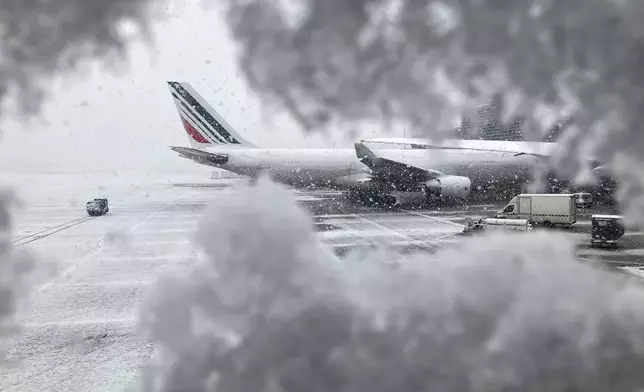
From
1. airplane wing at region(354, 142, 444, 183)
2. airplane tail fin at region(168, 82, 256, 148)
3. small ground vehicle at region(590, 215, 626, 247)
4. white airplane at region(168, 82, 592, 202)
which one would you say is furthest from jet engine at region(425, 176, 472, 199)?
airplane tail fin at region(168, 82, 256, 148)

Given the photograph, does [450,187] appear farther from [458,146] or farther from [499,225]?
[458,146]

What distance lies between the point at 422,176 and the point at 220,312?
19400 millimetres

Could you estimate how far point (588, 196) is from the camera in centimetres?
2567

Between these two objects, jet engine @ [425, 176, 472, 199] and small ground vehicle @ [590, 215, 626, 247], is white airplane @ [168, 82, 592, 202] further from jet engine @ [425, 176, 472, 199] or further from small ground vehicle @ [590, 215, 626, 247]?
small ground vehicle @ [590, 215, 626, 247]

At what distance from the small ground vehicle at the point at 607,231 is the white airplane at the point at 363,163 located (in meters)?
8.84

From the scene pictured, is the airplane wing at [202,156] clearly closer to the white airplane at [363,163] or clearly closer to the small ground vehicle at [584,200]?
the white airplane at [363,163]

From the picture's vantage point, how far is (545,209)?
57.2ft

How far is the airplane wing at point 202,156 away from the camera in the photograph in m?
21.8

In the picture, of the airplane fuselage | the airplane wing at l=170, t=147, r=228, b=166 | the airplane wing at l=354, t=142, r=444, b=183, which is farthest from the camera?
the airplane fuselage

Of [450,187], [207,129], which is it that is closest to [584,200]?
[450,187]

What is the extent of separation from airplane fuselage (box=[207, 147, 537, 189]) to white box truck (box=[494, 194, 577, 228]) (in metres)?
6.16

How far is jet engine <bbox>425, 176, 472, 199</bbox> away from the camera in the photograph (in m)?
22.1

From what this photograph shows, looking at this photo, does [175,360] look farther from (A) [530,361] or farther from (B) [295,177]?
(B) [295,177]

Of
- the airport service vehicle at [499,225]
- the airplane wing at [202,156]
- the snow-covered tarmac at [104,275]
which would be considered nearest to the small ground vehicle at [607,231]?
the airport service vehicle at [499,225]
